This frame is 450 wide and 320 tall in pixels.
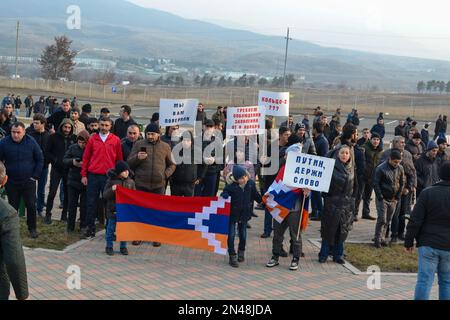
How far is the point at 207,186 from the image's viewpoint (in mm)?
11312

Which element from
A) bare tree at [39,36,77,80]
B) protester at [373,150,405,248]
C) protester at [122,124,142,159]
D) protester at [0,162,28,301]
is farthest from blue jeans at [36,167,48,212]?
bare tree at [39,36,77,80]

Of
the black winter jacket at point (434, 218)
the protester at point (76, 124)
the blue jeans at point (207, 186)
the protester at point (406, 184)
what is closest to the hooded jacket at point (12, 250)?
the black winter jacket at point (434, 218)

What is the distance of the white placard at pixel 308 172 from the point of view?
8.94m

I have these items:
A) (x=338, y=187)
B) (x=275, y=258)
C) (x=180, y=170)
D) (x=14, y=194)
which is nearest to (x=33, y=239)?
(x=14, y=194)

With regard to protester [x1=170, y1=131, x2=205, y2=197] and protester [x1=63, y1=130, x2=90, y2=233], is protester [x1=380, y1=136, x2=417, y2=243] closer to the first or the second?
protester [x1=170, y1=131, x2=205, y2=197]

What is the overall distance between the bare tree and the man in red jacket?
8397 centimetres

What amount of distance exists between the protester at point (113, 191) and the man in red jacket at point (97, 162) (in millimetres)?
600

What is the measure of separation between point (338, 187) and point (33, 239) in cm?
485

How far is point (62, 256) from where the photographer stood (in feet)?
29.8

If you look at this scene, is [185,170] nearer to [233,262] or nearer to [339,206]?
[233,262]

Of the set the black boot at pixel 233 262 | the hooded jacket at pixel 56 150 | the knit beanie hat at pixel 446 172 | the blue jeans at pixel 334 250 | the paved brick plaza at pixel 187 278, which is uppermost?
the knit beanie hat at pixel 446 172

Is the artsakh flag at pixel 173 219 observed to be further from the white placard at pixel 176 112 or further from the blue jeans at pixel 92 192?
the white placard at pixel 176 112

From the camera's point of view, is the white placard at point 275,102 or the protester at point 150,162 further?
the white placard at point 275,102
